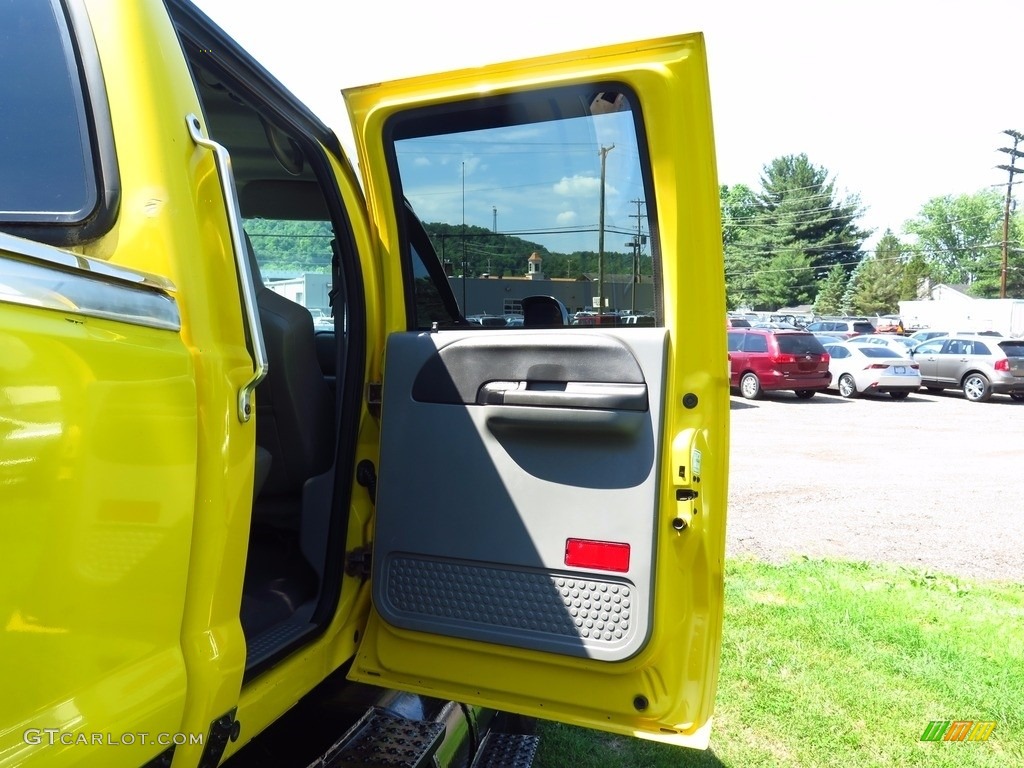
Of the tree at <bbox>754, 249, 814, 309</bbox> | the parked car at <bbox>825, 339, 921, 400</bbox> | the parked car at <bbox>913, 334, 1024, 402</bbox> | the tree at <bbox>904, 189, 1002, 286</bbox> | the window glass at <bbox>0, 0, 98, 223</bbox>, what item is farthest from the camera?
the tree at <bbox>904, 189, 1002, 286</bbox>

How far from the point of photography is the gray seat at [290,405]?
2.50 meters

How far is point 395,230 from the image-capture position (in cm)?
256

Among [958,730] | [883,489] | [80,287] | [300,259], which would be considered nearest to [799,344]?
[883,489]

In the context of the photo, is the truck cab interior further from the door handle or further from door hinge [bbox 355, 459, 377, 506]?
→ the door handle

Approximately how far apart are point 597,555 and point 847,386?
59.9 ft

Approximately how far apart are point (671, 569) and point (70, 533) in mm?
1496

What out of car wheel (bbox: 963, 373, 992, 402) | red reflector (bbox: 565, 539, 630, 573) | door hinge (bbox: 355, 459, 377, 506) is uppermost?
door hinge (bbox: 355, 459, 377, 506)

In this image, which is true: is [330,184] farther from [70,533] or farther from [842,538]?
[842,538]

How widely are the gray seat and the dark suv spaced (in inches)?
616

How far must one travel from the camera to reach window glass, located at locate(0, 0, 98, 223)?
1.42 m

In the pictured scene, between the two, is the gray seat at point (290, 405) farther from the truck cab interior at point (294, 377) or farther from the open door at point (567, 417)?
the open door at point (567, 417)

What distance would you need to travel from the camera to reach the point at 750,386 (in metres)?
17.9

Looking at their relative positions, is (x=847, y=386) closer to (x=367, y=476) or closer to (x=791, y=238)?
(x=367, y=476)

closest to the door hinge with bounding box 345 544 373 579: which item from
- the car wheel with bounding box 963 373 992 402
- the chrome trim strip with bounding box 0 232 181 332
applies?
the chrome trim strip with bounding box 0 232 181 332
